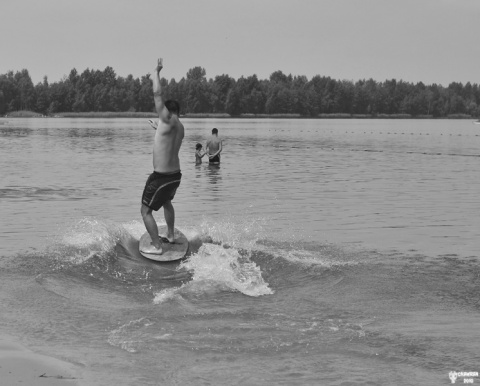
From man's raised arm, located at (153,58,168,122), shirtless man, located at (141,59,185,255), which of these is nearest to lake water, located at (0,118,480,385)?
shirtless man, located at (141,59,185,255)

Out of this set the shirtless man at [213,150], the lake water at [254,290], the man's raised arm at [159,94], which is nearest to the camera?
the lake water at [254,290]

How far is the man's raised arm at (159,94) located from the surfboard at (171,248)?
1880 mm

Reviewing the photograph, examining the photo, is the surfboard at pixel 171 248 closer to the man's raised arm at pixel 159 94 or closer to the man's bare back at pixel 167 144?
the man's bare back at pixel 167 144

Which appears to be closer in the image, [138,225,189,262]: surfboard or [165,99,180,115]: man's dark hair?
[165,99,180,115]: man's dark hair

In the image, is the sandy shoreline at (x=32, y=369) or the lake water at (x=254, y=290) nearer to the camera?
the sandy shoreline at (x=32, y=369)

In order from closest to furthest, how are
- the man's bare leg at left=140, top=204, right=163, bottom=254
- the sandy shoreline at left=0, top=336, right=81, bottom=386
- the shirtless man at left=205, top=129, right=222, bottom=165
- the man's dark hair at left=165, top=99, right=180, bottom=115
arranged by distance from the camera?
the sandy shoreline at left=0, top=336, right=81, bottom=386
the man's dark hair at left=165, top=99, right=180, bottom=115
the man's bare leg at left=140, top=204, right=163, bottom=254
the shirtless man at left=205, top=129, right=222, bottom=165

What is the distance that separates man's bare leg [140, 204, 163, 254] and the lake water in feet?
1.16

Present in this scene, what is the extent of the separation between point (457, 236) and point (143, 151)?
33.8 meters

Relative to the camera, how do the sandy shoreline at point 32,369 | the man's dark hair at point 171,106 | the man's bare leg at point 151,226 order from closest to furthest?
the sandy shoreline at point 32,369 < the man's dark hair at point 171,106 < the man's bare leg at point 151,226

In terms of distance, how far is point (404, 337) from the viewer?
27.8 ft

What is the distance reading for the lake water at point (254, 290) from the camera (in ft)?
25.2

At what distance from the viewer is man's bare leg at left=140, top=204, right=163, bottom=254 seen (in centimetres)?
1168

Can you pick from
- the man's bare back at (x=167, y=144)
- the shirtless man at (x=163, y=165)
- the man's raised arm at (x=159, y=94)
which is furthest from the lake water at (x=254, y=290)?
the man's raised arm at (x=159, y=94)

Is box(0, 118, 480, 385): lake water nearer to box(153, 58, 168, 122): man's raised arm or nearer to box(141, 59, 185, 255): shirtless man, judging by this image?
box(141, 59, 185, 255): shirtless man
